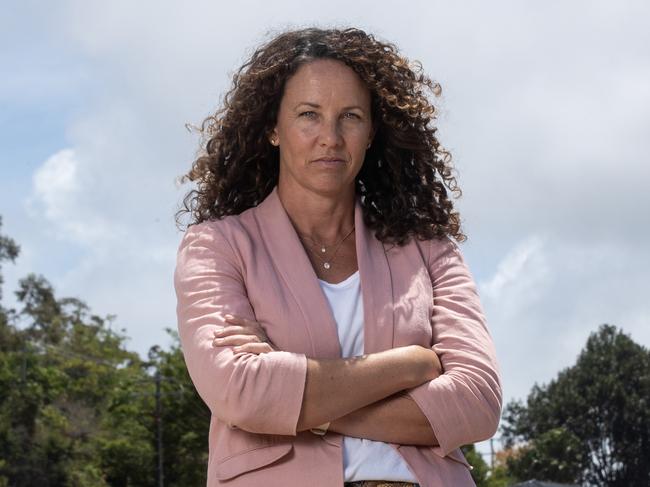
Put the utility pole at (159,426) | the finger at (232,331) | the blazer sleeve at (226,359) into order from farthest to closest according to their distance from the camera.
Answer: the utility pole at (159,426) < the finger at (232,331) < the blazer sleeve at (226,359)

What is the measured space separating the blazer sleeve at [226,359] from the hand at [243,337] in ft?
0.07

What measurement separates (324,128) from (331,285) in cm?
46

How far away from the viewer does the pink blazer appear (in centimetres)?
331

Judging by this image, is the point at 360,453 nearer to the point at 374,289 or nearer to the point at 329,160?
the point at 374,289

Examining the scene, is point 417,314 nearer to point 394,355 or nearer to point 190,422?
point 394,355

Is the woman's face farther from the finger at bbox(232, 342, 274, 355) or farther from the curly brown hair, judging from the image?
the finger at bbox(232, 342, 274, 355)

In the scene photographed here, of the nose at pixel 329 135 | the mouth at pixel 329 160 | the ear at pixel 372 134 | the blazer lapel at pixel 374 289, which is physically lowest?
the blazer lapel at pixel 374 289

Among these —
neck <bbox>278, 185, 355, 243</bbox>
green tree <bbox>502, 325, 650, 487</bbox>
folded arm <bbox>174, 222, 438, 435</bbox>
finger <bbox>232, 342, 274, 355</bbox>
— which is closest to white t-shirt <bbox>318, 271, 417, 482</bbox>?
folded arm <bbox>174, 222, 438, 435</bbox>

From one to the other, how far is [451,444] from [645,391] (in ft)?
235

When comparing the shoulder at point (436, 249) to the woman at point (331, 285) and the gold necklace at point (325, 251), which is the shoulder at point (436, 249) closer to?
the woman at point (331, 285)

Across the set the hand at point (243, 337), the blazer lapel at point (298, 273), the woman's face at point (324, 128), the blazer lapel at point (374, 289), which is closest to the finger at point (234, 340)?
the hand at point (243, 337)

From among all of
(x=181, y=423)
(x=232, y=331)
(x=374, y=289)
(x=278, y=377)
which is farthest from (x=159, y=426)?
(x=278, y=377)

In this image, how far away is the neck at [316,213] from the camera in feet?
12.5

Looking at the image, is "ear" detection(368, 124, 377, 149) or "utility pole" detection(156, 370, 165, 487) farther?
"utility pole" detection(156, 370, 165, 487)
